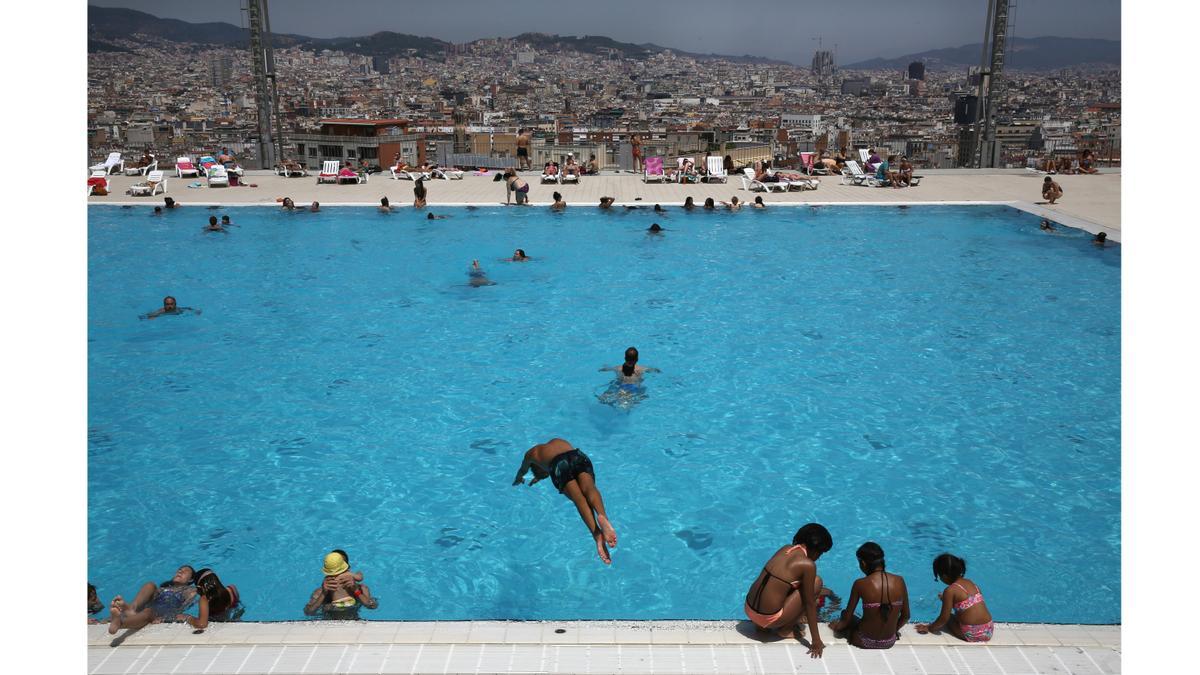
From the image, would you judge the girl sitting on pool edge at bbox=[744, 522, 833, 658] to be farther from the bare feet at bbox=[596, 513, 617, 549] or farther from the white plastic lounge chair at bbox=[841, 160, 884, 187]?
the white plastic lounge chair at bbox=[841, 160, 884, 187]

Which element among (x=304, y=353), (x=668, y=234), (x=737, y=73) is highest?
(x=737, y=73)

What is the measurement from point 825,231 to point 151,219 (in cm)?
1362

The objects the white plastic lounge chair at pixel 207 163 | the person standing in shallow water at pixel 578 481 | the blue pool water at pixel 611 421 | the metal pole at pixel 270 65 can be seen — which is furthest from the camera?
the metal pole at pixel 270 65

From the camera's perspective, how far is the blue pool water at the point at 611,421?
587 cm

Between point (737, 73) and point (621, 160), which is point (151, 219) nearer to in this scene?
point (621, 160)

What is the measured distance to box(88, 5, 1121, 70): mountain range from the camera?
107188mm

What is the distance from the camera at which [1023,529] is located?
20.3ft

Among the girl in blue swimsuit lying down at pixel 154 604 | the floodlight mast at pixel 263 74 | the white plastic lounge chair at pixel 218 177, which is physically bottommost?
the girl in blue swimsuit lying down at pixel 154 604

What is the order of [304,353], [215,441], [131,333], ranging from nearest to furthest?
[215,441]
[304,353]
[131,333]

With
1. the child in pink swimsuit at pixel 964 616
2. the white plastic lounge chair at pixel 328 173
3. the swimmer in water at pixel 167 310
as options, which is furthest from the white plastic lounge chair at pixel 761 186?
the child in pink swimsuit at pixel 964 616

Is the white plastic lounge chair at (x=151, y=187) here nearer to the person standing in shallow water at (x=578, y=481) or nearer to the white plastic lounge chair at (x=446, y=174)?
the white plastic lounge chair at (x=446, y=174)

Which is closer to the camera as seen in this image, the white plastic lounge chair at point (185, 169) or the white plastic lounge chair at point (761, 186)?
the white plastic lounge chair at point (761, 186)

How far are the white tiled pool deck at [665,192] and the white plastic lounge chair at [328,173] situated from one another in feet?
1.31

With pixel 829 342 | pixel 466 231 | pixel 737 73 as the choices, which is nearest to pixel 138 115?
pixel 466 231
